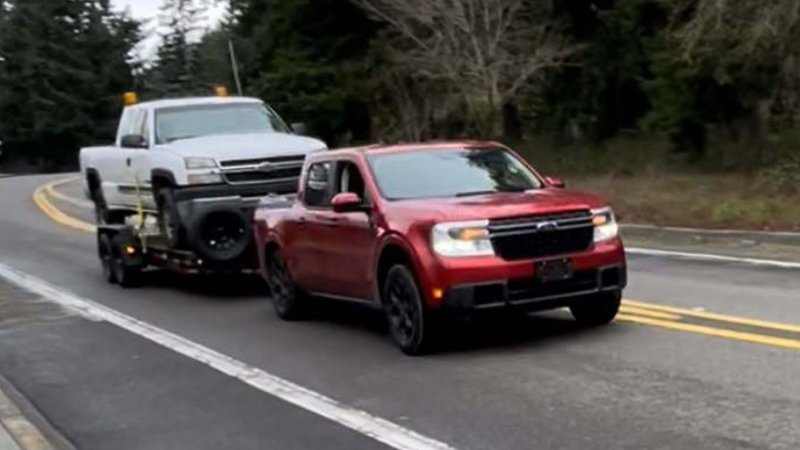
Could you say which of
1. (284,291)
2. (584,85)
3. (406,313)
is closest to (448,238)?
(406,313)

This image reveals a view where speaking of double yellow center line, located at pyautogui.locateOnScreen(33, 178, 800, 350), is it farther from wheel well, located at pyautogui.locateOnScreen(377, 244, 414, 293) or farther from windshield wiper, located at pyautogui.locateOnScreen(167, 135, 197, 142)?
windshield wiper, located at pyautogui.locateOnScreen(167, 135, 197, 142)

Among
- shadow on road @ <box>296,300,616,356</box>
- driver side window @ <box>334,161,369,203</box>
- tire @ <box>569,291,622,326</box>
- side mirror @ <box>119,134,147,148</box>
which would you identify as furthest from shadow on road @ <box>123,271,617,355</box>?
side mirror @ <box>119,134,147,148</box>

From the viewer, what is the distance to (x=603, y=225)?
1098cm

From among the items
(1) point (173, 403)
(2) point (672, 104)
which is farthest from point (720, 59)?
(1) point (173, 403)

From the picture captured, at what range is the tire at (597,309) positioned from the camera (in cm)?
1131

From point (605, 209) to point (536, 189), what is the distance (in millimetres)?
872

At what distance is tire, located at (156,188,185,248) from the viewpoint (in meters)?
16.1

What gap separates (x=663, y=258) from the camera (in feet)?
58.5

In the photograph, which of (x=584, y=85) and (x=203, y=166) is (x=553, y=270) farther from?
(x=584, y=85)

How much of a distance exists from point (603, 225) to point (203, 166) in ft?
21.6

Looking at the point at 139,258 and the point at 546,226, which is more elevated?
the point at 546,226

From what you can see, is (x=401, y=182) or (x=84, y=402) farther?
(x=401, y=182)

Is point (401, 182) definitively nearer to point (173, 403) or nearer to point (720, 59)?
point (173, 403)

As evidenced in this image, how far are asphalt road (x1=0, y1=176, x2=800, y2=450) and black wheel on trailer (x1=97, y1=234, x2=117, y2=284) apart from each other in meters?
3.48
